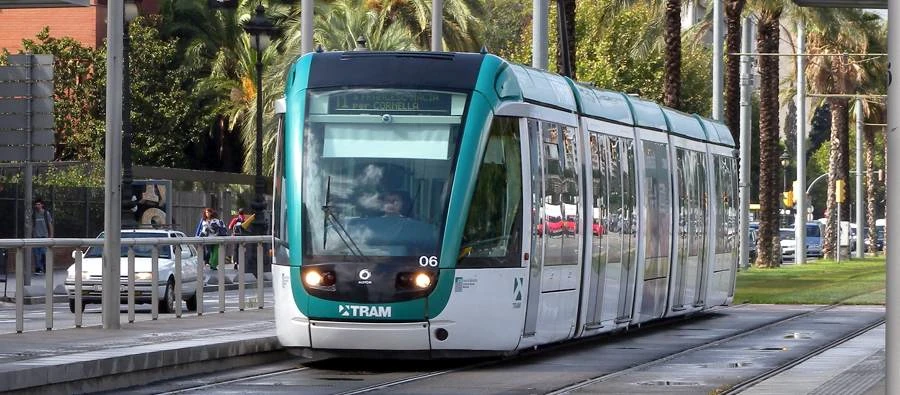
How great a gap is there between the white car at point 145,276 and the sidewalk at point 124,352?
455 millimetres

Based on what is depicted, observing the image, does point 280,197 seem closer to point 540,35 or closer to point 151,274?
point 151,274

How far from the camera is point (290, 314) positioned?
17.1 m

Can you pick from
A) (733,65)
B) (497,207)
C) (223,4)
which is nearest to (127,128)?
(223,4)

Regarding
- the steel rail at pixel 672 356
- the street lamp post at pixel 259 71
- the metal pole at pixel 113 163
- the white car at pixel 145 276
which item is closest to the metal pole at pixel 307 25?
the white car at pixel 145 276

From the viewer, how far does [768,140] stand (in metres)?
58.2

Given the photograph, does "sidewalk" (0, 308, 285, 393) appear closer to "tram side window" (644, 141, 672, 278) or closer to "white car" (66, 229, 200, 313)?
"white car" (66, 229, 200, 313)

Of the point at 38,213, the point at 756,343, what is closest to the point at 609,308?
the point at 756,343

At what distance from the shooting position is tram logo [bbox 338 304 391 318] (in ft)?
54.6

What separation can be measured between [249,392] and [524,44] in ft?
225

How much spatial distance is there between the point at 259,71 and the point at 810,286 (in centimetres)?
1393

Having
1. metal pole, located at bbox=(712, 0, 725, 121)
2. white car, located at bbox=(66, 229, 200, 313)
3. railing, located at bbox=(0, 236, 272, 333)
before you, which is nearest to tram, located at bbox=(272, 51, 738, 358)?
railing, located at bbox=(0, 236, 272, 333)

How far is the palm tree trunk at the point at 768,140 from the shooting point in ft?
187

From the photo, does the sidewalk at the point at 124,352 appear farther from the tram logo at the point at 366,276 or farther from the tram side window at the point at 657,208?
the tram side window at the point at 657,208

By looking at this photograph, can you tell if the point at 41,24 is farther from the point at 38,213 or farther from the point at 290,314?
the point at 290,314
